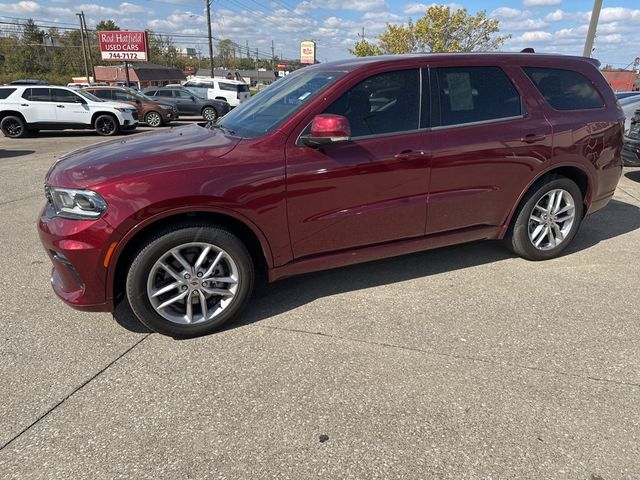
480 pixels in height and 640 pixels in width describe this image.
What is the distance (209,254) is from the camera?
2988 mm

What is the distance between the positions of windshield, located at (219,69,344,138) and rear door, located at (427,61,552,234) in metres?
0.93

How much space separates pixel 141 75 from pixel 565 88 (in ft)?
236

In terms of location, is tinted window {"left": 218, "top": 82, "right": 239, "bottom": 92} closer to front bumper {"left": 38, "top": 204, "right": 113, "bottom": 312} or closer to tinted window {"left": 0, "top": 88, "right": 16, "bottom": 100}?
tinted window {"left": 0, "top": 88, "right": 16, "bottom": 100}

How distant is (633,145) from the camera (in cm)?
729

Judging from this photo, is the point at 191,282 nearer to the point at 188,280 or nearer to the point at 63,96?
the point at 188,280

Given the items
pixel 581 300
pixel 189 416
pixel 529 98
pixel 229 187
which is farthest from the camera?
pixel 529 98

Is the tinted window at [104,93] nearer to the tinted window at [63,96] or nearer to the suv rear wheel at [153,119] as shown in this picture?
the suv rear wheel at [153,119]

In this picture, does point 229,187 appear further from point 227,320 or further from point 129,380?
point 129,380

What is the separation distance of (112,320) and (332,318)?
5.25ft

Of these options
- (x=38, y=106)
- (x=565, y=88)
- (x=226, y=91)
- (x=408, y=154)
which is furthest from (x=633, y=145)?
(x=226, y=91)

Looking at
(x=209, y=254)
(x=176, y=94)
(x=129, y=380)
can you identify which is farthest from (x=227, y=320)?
(x=176, y=94)

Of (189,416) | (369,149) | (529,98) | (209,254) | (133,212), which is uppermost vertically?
(529,98)

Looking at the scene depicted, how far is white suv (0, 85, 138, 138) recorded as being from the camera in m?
14.4

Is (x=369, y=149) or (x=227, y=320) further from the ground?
(x=369, y=149)
